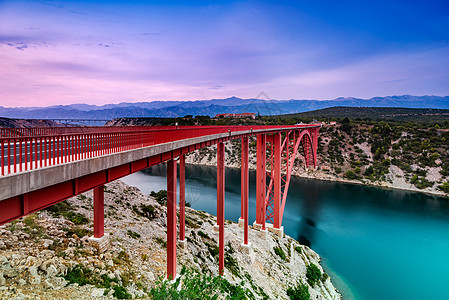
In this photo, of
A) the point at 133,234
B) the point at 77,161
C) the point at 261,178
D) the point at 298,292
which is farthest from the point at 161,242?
the point at 261,178

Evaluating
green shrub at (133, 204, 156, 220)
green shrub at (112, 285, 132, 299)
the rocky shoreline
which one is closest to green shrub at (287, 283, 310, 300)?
green shrub at (133, 204, 156, 220)

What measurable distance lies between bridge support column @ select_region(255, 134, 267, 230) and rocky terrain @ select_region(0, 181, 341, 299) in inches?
48.7

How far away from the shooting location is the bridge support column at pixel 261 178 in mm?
17578

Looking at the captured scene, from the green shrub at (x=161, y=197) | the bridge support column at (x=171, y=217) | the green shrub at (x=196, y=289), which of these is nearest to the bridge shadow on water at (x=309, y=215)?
the green shrub at (x=161, y=197)

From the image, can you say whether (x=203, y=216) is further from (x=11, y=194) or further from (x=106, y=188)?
(x=11, y=194)

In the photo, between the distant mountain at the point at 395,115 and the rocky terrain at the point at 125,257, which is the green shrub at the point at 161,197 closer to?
the rocky terrain at the point at 125,257

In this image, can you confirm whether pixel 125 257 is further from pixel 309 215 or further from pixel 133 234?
pixel 309 215

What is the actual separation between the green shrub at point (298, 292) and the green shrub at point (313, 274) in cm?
139

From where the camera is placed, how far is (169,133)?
7.66 metres

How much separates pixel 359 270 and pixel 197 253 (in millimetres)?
12894

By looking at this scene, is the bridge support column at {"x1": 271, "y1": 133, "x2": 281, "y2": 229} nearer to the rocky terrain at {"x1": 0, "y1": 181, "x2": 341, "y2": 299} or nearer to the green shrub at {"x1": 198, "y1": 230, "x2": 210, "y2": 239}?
the rocky terrain at {"x1": 0, "y1": 181, "x2": 341, "y2": 299}

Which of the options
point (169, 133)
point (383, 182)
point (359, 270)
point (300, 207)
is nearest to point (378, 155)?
point (383, 182)

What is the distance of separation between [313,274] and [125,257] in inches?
482

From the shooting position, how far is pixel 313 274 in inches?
645
